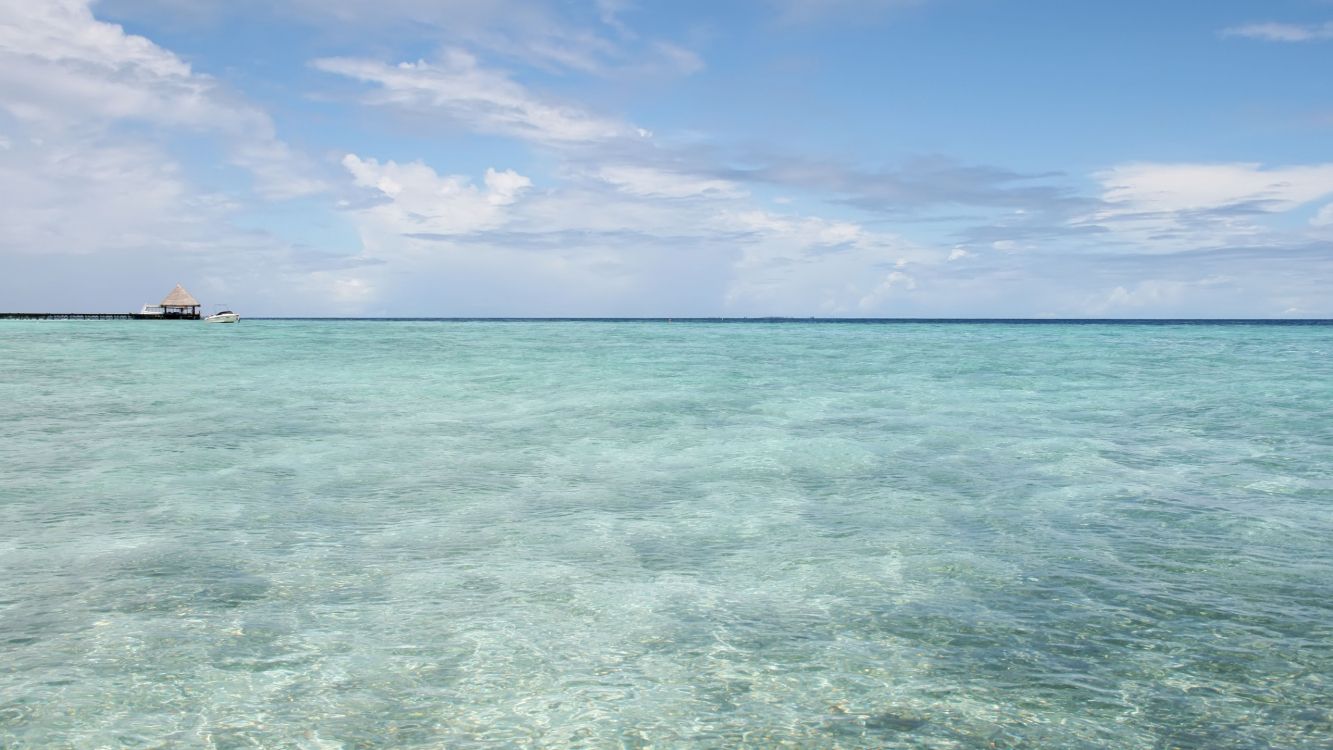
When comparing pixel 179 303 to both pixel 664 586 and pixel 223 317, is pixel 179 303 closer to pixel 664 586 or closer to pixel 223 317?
pixel 223 317

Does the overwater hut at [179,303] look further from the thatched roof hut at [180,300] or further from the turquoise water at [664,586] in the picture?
the turquoise water at [664,586]

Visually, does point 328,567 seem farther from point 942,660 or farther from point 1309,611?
point 1309,611

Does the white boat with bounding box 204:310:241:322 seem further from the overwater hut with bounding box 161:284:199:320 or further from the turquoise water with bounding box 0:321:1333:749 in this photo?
the turquoise water with bounding box 0:321:1333:749

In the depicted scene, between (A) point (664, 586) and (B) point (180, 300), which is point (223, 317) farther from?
(A) point (664, 586)

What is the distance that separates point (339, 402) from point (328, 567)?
13.6 metres

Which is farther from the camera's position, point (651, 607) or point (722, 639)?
point (651, 607)

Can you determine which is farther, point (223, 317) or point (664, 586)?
point (223, 317)

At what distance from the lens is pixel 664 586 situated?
263 inches

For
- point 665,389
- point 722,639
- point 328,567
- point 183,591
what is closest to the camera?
point 722,639

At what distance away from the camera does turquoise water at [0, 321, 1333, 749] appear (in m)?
4.52

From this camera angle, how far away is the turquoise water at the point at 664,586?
4.52 metres

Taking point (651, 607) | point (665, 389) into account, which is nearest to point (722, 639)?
point (651, 607)

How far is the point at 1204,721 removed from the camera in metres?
4.44

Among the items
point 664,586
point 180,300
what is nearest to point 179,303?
point 180,300
